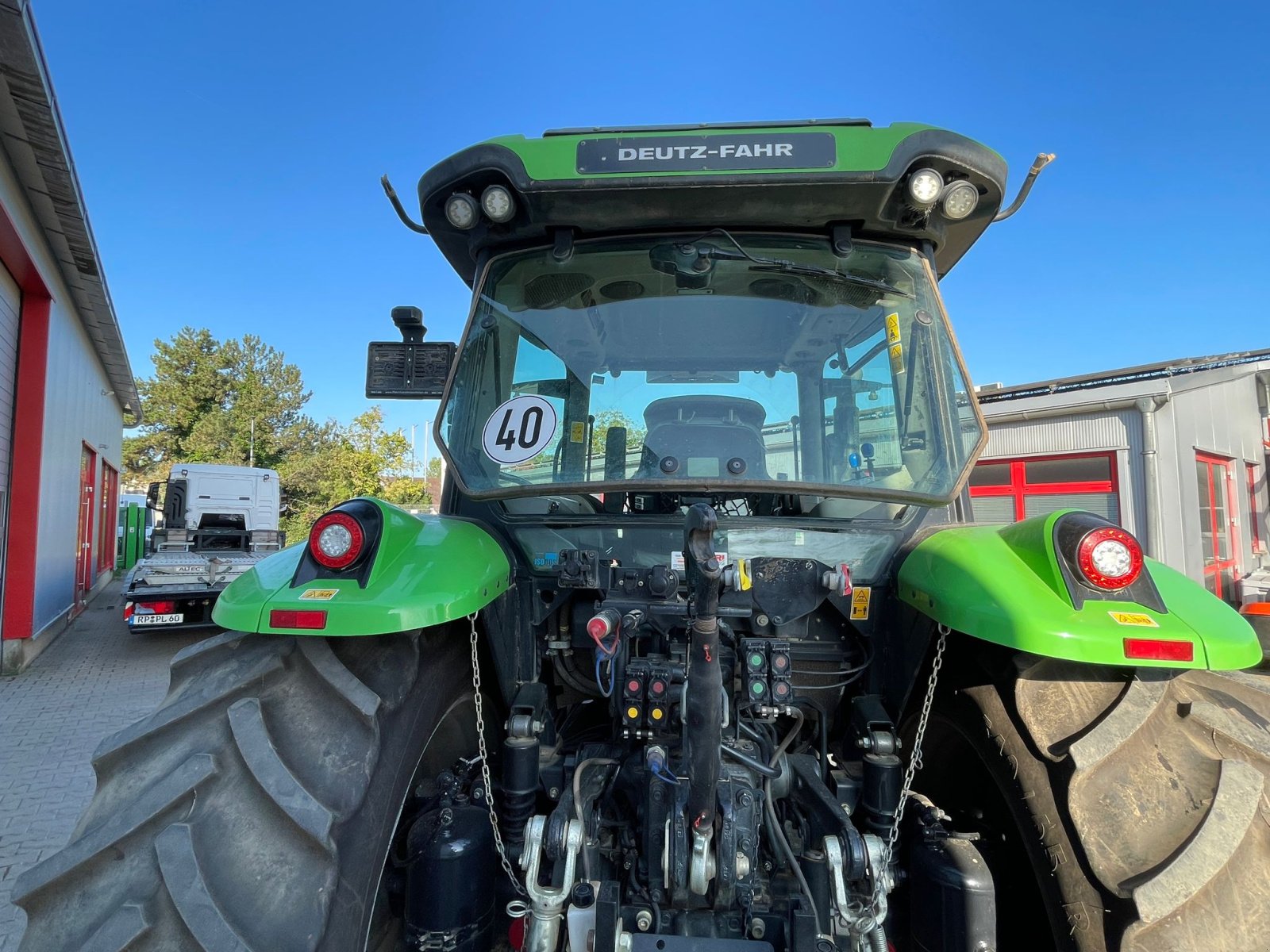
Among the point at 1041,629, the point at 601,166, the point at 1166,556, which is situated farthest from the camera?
the point at 1166,556

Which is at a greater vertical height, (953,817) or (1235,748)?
(1235,748)

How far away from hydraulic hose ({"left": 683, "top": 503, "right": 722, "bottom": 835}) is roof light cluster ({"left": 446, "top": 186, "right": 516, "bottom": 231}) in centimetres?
120

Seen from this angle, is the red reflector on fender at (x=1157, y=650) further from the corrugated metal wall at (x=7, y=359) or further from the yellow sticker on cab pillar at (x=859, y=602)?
the corrugated metal wall at (x=7, y=359)

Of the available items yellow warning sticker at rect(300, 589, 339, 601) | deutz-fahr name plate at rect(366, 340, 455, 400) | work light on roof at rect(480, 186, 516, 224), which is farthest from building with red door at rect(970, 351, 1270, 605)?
yellow warning sticker at rect(300, 589, 339, 601)

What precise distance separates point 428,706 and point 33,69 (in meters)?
7.60

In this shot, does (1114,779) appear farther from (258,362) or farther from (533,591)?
(258,362)

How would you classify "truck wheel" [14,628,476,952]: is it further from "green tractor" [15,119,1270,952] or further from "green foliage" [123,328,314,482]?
"green foliage" [123,328,314,482]

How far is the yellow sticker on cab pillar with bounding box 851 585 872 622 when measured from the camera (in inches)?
88.0

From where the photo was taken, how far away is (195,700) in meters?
1.69

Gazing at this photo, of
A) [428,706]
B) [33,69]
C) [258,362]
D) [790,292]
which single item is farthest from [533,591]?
[258,362]

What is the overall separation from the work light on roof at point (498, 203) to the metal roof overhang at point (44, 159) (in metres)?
6.27

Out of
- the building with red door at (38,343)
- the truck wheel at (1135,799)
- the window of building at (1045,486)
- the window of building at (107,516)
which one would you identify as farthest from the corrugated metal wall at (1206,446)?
the window of building at (107,516)

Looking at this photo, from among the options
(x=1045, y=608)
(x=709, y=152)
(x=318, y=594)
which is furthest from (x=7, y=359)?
(x=1045, y=608)

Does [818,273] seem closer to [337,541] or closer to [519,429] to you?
[519,429]
